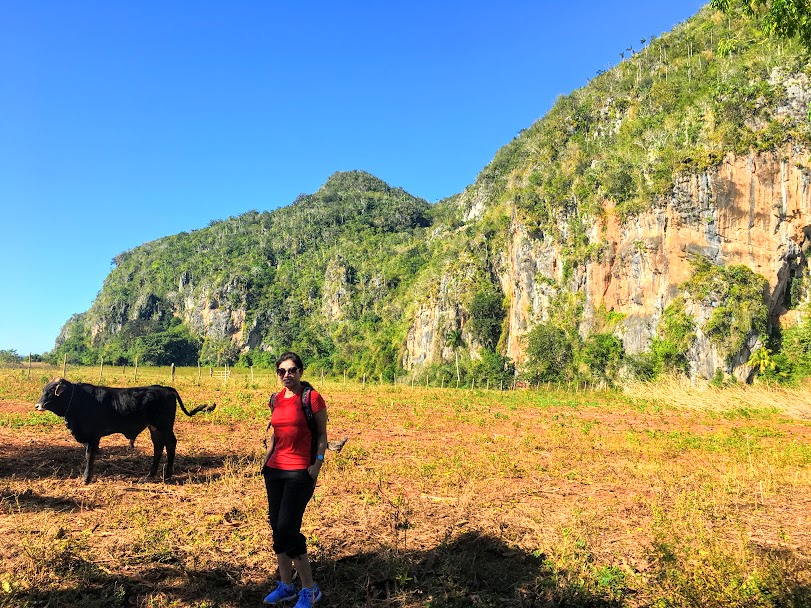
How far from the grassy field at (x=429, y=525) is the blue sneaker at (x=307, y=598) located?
349mm

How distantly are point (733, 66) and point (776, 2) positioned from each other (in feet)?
181

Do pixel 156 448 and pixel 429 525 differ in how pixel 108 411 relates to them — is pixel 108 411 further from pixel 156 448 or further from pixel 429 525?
pixel 429 525

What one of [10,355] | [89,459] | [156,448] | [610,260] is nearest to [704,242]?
[610,260]

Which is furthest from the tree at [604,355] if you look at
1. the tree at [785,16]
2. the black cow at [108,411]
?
the black cow at [108,411]

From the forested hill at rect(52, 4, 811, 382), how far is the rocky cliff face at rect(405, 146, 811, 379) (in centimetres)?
15

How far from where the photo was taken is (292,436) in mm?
4344

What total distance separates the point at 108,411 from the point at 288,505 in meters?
5.80

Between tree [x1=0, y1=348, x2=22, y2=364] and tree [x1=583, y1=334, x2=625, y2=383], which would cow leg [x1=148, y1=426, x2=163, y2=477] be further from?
tree [x1=0, y1=348, x2=22, y2=364]

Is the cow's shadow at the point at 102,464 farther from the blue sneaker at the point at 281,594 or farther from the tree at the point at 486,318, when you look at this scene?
the tree at the point at 486,318

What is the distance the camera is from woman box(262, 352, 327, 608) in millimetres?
4164

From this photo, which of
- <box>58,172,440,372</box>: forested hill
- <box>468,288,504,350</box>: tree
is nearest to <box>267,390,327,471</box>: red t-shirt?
<box>468,288,504,350</box>: tree

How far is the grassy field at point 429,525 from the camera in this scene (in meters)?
4.58

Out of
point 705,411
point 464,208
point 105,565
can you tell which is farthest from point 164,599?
point 464,208

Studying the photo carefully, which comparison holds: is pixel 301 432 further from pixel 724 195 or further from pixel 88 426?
pixel 724 195
